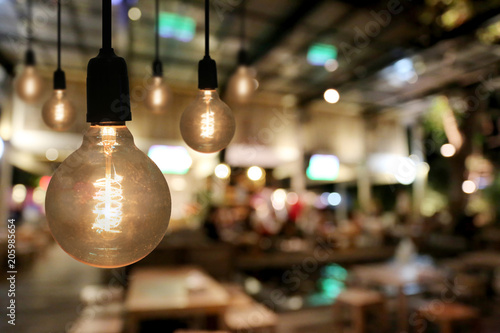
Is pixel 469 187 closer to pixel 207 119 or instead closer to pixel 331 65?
pixel 331 65

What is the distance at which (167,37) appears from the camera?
5.86 metres

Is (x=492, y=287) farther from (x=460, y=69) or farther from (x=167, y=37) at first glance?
(x=167, y=37)

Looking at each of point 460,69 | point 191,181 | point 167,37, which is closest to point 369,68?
point 460,69

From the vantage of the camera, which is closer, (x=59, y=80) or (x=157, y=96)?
(x=59, y=80)

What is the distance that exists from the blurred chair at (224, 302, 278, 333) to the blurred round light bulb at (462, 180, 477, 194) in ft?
20.7

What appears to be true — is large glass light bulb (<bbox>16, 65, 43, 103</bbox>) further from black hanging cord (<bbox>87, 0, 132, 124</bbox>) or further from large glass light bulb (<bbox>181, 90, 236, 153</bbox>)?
black hanging cord (<bbox>87, 0, 132, 124</bbox>)

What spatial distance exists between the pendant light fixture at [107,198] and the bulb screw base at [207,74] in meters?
0.56

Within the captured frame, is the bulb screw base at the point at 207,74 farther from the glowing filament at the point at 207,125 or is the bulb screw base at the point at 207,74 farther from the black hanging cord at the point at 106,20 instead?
the black hanging cord at the point at 106,20

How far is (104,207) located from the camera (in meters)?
0.67

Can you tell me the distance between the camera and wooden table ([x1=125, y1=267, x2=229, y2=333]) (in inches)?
111

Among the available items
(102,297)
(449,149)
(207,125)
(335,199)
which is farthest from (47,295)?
(335,199)

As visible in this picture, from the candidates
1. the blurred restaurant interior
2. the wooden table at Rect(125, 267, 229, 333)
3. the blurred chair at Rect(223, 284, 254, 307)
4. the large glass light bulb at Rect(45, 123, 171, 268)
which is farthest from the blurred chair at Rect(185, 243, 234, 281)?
the large glass light bulb at Rect(45, 123, 171, 268)

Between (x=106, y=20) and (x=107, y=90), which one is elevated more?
(x=106, y=20)

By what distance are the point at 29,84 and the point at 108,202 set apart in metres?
2.28
